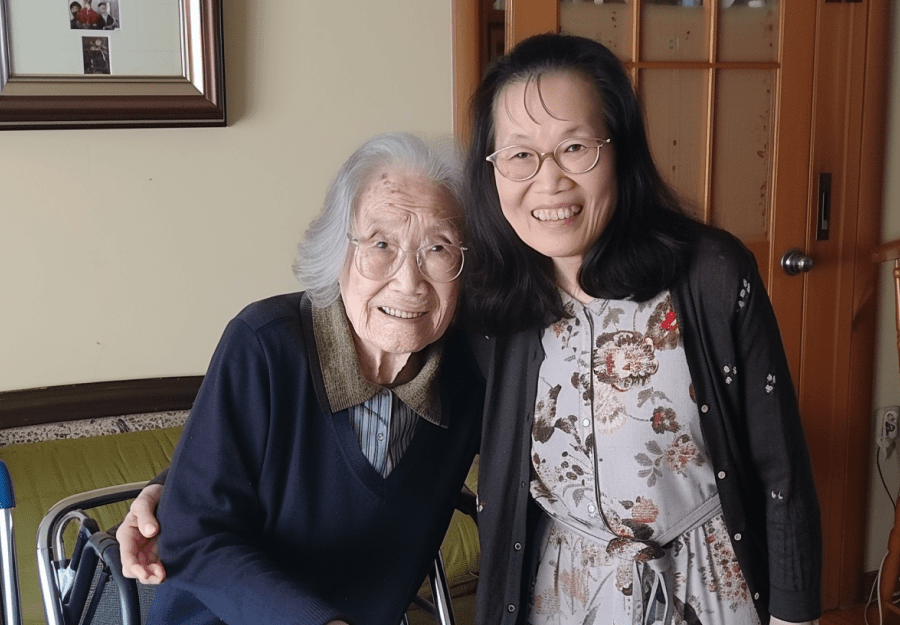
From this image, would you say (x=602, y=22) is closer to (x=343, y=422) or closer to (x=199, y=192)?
(x=199, y=192)

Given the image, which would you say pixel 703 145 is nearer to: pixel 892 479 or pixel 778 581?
pixel 892 479

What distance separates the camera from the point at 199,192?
7.78ft

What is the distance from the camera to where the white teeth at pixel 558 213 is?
1250mm

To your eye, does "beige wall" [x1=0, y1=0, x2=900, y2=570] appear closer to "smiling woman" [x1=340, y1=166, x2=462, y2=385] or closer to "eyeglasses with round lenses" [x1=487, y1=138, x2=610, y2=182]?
"smiling woman" [x1=340, y1=166, x2=462, y2=385]

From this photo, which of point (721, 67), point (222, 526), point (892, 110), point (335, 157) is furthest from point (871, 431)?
point (222, 526)

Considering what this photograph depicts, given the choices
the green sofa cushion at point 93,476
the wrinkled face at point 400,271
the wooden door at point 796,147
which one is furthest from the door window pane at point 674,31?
the wrinkled face at point 400,271

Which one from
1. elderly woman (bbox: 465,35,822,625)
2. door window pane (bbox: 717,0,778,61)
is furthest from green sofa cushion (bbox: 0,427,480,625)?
door window pane (bbox: 717,0,778,61)

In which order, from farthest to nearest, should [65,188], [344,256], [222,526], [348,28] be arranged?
[348,28], [65,188], [344,256], [222,526]

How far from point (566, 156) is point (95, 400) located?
1552mm

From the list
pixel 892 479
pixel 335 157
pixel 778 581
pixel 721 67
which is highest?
pixel 721 67

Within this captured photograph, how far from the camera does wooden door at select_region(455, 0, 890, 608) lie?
2498mm

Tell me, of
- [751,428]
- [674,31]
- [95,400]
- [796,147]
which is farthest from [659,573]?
[796,147]

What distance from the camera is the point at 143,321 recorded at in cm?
237

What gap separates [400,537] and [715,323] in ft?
1.78
